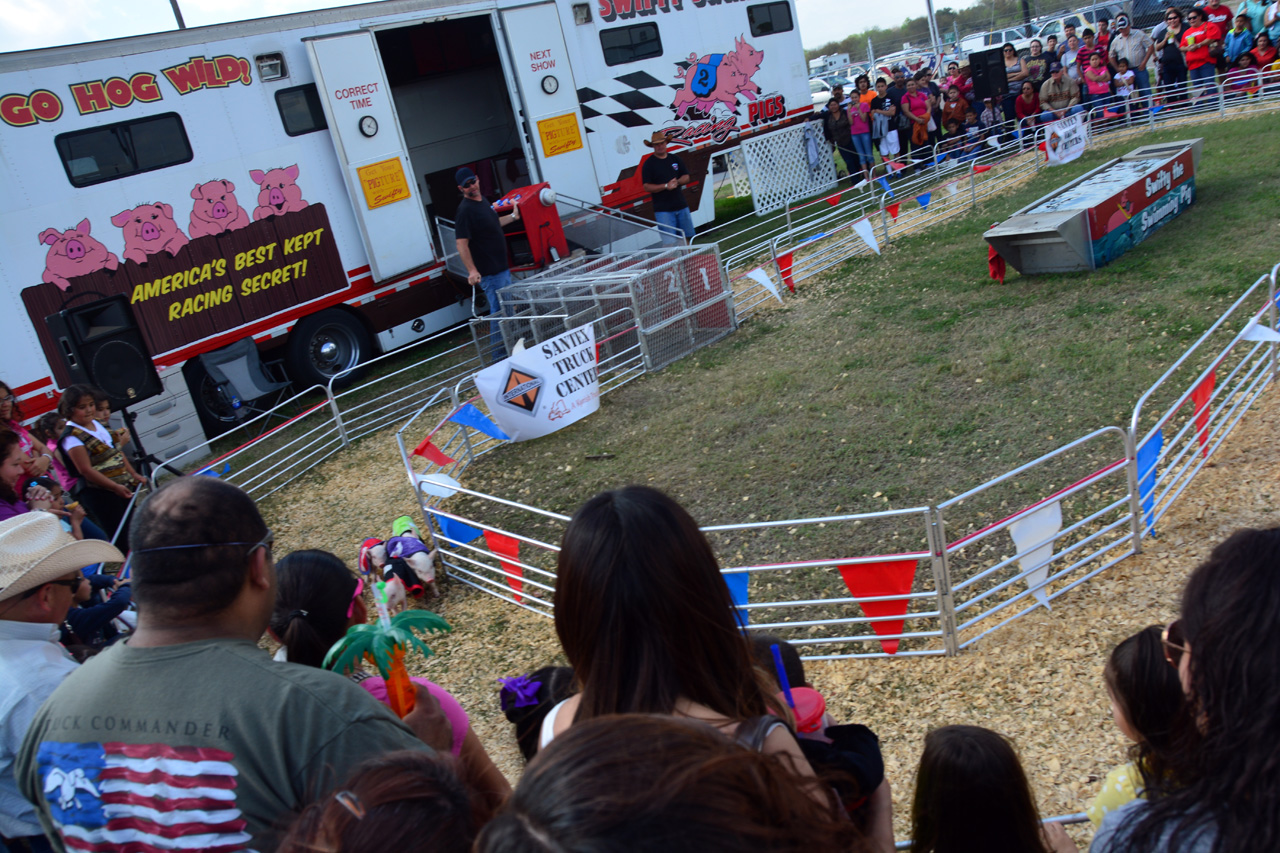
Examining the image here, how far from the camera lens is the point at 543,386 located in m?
8.53

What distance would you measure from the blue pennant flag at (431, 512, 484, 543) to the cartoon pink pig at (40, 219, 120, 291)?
18.3ft

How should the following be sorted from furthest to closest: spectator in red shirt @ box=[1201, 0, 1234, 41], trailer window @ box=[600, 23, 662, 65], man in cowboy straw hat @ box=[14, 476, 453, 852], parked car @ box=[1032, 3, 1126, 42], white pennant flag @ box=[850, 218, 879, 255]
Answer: parked car @ box=[1032, 3, 1126, 42], spectator in red shirt @ box=[1201, 0, 1234, 41], trailer window @ box=[600, 23, 662, 65], white pennant flag @ box=[850, 218, 879, 255], man in cowboy straw hat @ box=[14, 476, 453, 852]

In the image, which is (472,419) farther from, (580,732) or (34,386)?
(580,732)

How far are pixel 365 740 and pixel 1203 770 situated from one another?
161 centimetres

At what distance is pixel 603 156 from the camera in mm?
13750

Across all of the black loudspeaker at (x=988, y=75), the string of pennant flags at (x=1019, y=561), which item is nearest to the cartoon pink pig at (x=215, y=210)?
the string of pennant flags at (x=1019, y=561)

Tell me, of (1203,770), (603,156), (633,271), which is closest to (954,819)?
(1203,770)

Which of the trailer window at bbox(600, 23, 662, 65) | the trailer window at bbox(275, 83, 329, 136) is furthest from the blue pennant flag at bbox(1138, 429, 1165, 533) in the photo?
the trailer window at bbox(600, 23, 662, 65)

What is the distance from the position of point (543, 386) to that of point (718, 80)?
376 inches

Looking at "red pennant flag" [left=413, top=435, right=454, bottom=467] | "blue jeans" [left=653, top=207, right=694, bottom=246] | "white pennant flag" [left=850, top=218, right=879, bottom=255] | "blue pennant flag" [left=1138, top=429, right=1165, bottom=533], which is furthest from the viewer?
"blue jeans" [left=653, top=207, right=694, bottom=246]

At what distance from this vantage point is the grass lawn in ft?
21.0

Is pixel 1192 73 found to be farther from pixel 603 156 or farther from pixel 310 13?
pixel 310 13

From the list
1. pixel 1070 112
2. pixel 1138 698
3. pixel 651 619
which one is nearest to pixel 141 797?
pixel 651 619

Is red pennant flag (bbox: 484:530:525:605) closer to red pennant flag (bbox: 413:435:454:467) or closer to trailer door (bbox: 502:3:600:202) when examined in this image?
red pennant flag (bbox: 413:435:454:467)
